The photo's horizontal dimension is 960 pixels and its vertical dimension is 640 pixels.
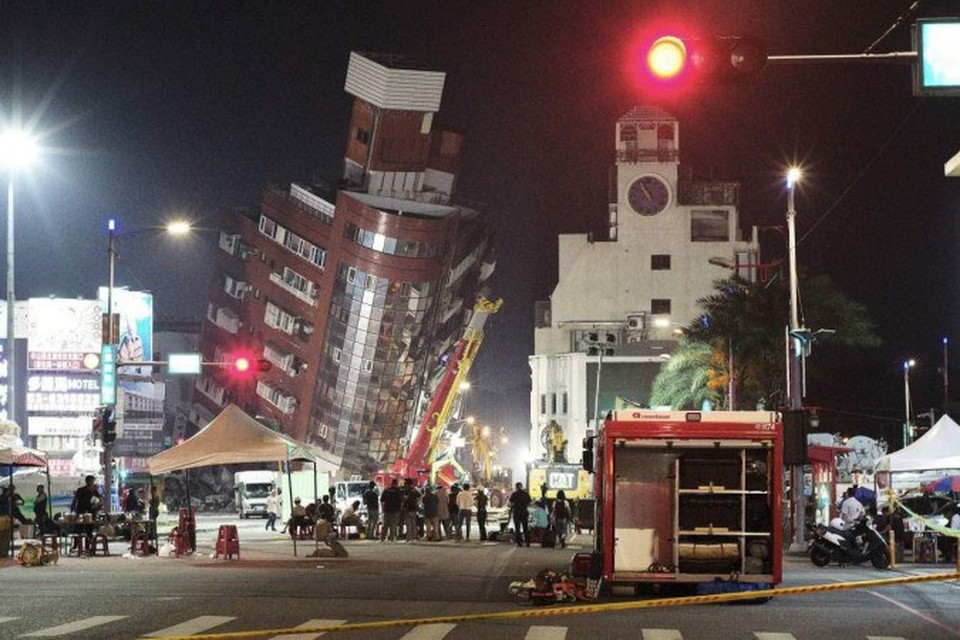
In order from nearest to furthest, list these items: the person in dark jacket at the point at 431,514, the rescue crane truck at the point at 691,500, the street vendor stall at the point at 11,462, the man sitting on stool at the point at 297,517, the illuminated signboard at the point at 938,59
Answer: the illuminated signboard at the point at 938,59
the rescue crane truck at the point at 691,500
the street vendor stall at the point at 11,462
the man sitting on stool at the point at 297,517
the person in dark jacket at the point at 431,514

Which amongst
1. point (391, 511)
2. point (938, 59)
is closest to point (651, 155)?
point (391, 511)

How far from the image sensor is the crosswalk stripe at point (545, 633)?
15.2 metres

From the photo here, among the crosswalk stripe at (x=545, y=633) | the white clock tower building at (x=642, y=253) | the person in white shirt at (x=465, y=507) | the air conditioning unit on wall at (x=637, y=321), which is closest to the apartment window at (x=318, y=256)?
the white clock tower building at (x=642, y=253)

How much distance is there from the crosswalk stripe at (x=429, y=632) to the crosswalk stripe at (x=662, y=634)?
2159 mm

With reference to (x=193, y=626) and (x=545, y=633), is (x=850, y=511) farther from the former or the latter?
(x=193, y=626)

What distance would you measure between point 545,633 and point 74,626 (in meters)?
5.12

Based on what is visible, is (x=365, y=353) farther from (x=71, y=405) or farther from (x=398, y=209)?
(x=71, y=405)

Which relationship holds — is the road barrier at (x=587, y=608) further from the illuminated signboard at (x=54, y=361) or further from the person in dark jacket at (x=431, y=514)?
the illuminated signboard at (x=54, y=361)

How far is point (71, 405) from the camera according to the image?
8950 cm

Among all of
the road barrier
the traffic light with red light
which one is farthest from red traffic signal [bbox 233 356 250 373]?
the traffic light with red light

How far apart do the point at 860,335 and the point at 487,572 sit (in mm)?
28632

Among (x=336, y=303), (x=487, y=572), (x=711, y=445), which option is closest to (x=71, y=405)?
(x=336, y=303)

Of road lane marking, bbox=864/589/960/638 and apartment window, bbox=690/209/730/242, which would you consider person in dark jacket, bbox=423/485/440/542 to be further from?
apartment window, bbox=690/209/730/242

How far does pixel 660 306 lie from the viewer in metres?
110
